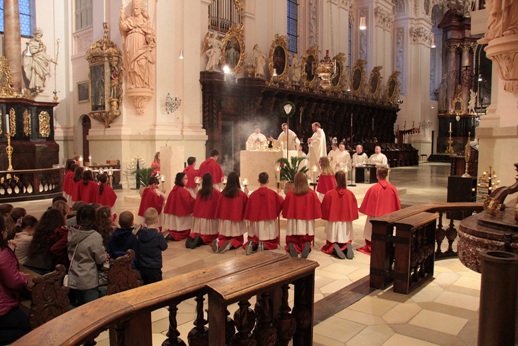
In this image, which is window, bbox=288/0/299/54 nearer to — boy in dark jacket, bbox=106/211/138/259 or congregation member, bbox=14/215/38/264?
boy in dark jacket, bbox=106/211/138/259

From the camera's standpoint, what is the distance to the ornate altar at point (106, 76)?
51.3ft

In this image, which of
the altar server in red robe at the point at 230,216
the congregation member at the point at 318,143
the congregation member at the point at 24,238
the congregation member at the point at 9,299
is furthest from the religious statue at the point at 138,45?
the congregation member at the point at 9,299

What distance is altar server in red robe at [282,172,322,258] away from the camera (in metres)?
7.16

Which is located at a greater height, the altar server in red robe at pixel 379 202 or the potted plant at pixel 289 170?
the potted plant at pixel 289 170

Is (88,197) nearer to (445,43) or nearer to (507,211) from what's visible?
(507,211)

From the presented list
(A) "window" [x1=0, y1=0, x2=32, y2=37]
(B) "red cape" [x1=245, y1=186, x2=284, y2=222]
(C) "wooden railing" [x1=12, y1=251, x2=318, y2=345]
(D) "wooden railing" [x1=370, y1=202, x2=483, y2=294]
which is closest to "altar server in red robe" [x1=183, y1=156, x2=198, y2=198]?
(B) "red cape" [x1=245, y1=186, x2=284, y2=222]

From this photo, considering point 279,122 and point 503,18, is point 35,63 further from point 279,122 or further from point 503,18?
point 503,18

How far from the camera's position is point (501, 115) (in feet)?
26.8

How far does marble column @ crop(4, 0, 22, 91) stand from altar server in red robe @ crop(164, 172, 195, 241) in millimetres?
11136

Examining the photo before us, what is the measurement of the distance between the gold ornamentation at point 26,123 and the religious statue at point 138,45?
12.8 ft

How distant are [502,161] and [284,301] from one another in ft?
21.5

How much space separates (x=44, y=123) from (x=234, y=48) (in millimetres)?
7810

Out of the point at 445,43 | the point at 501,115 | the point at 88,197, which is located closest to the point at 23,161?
the point at 88,197

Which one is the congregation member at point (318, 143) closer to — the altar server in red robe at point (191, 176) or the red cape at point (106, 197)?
the altar server in red robe at point (191, 176)
